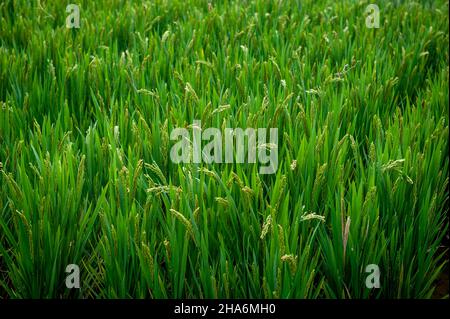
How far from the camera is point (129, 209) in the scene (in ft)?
4.86

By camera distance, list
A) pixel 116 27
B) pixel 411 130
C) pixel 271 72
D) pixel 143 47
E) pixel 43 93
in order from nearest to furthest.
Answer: pixel 411 130 < pixel 43 93 < pixel 271 72 < pixel 143 47 < pixel 116 27

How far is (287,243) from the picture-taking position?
133 cm

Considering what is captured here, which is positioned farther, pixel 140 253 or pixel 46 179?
pixel 46 179

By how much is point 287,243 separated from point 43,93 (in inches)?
49.1

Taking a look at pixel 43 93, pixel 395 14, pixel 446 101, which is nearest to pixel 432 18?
pixel 395 14

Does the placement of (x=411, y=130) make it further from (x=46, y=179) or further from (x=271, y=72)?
(x=46, y=179)

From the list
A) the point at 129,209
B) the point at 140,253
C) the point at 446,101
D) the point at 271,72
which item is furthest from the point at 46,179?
the point at 446,101

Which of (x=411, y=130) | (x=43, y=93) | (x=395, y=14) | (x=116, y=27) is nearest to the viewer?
(x=411, y=130)

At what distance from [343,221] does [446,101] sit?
1.18 meters

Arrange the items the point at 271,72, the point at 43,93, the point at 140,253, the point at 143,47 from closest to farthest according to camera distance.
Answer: the point at 140,253
the point at 43,93
the point at 271,72
the point at 143,47

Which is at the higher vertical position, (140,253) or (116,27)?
(116,27)
